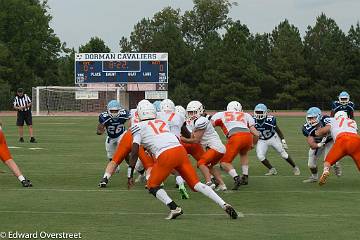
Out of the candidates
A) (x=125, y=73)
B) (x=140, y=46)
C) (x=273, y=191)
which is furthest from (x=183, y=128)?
(x=140, y=46)

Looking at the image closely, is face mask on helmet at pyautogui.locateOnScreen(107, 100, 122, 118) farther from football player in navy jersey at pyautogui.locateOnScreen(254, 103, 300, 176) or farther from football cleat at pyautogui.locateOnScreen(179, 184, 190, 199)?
football cleat at pyautogui.locateOnScreen(179, 184, 190, 199)

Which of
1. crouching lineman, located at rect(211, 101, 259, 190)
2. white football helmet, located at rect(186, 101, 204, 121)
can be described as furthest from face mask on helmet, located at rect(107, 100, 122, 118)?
white football helmet, located at rect(186, 101, 204, 121)

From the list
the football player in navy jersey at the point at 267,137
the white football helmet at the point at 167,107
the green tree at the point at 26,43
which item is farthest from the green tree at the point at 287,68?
the white football helmet at the point at 167,107

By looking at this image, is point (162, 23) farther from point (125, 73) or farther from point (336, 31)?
point (125, 73)

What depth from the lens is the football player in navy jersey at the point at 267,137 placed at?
1362 cm

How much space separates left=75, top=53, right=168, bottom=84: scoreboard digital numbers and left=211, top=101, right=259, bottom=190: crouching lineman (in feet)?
112

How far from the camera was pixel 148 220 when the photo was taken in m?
8.55

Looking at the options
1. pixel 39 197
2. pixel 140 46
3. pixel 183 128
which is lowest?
pixel 39 197

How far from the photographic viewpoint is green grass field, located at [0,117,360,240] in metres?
7.83

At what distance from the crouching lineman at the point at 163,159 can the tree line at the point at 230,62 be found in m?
50.1

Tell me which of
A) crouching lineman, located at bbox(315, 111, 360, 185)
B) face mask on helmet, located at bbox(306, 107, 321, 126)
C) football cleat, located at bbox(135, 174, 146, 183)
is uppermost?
face mask on helmet, located at bbox(306, 107, 321, 126)

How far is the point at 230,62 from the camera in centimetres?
6031

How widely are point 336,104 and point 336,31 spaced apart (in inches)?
1898

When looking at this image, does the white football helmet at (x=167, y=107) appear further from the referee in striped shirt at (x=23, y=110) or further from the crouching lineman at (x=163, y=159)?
the referee in striped shirt at (x=23, y=110)
